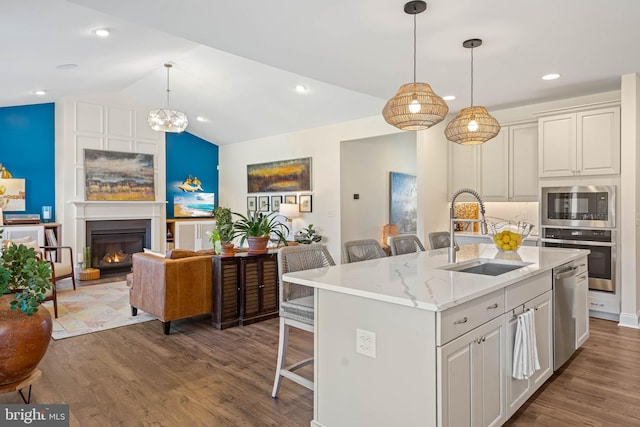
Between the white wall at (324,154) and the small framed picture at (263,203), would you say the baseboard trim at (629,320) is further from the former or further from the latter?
the small framed picture at (263,203)

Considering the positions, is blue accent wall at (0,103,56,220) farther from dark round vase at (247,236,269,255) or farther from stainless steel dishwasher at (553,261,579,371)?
stainless steel dishwasher at (553,261,579,371)

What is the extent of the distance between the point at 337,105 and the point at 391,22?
363 centimetres

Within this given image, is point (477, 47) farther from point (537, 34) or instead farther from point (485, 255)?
point (485, 255)

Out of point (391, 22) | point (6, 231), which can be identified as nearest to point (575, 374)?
point (391, 22)

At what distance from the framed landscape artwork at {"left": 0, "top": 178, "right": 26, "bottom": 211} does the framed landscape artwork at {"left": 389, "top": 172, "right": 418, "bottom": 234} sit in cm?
666

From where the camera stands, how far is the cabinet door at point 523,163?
5.28 meters

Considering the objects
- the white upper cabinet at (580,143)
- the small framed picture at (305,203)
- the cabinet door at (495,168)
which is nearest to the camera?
the white upper cabinet at (580,143)

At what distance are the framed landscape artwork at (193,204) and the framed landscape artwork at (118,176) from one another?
847mm

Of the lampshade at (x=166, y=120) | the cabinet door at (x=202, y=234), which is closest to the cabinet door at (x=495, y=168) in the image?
the lampshade at (x=166, y=120)

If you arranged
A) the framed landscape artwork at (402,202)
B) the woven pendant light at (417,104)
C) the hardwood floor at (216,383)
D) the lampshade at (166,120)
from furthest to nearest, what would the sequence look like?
the framed landscape artwork at (402,202) < the lampshade at (166,120) < the woven pendant light at (417,104) < the hardwood floor at (216,383)

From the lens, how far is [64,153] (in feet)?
23.8

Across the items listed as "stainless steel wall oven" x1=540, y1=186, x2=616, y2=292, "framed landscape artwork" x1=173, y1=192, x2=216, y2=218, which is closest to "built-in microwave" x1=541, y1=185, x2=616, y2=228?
"stainless steel wall oven" x1=540, y1=186, x2=616, y2=292

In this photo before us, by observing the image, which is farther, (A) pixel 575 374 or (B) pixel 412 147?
(B) pixel 412 147

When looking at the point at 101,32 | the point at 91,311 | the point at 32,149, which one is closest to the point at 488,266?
the point at 101,32
